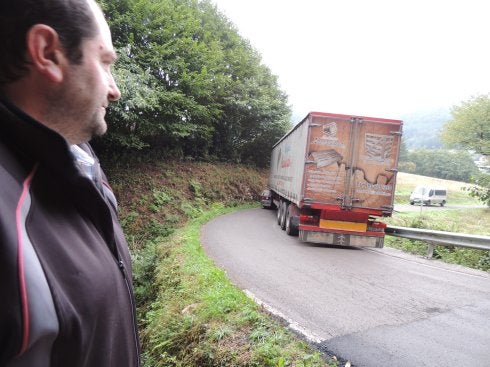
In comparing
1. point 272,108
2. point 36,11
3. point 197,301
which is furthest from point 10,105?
point 272,108

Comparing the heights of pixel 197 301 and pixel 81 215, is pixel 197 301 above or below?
below

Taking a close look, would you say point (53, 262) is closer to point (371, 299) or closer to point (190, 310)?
point (190, 310)

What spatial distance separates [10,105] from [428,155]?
80.1 metres

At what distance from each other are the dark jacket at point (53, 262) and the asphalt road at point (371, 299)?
309 centimetres

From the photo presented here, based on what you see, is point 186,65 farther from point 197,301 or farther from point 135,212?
point 197,301

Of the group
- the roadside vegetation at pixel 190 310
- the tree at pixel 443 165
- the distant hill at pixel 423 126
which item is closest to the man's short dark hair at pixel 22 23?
the roadside vegetation at pixel 190 310

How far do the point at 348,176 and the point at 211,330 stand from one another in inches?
259

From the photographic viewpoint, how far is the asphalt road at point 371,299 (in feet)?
12.3

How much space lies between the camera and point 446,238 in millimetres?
8773

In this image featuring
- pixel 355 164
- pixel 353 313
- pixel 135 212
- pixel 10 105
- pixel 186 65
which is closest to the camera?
pixel 10 105

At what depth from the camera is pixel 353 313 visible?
4715 mm

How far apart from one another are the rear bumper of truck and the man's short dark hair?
879 cm

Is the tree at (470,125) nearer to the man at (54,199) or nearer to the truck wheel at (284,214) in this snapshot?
the truck wheel at (284,214)

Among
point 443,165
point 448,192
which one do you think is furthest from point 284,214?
point 443,165
